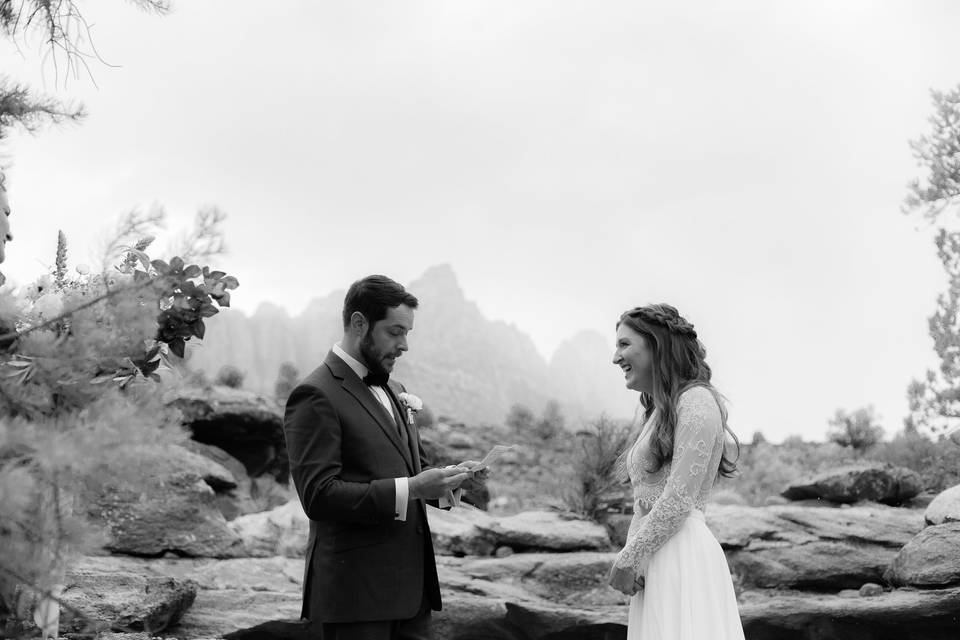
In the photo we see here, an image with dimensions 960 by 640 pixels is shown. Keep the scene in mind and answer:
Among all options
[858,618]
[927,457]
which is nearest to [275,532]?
[858,618]

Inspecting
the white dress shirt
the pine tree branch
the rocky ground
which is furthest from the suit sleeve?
the rocky ground

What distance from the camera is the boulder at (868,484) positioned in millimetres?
11664

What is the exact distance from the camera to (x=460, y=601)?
299 inches

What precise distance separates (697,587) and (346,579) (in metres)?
1.46

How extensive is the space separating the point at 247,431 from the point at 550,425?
12579 mm

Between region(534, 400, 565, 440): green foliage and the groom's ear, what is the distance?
2289 centimetres

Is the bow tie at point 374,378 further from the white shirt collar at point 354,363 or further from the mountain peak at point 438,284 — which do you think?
the mountain peak at point 438,284

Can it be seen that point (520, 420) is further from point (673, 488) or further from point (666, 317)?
point (673, 488)

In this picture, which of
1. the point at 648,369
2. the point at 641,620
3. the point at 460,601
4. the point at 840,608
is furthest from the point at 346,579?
the point at 840,608

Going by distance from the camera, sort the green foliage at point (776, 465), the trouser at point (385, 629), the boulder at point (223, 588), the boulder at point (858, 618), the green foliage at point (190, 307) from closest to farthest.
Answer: the green foliage at point (190, 307) → the trouser at point (385, 629) → the boulder at point (223, 588) → the boulder at point (858, 618) → the green foliage at point (776, 465)

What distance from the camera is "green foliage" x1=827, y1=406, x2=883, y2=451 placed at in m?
19.3

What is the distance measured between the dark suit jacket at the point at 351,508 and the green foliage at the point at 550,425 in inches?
902

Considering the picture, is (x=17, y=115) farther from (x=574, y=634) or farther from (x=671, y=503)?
(x=574, y=634)

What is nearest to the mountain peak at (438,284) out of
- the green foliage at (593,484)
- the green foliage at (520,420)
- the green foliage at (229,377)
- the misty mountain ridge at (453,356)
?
the misty mountain ridge at (453,356)
